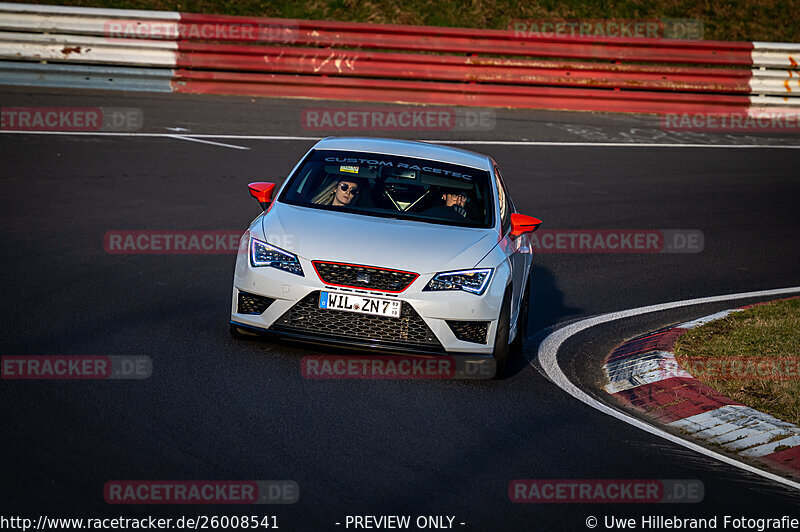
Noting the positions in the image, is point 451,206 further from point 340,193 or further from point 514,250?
point 340,193

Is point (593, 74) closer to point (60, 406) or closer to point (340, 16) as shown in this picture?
point (340, 16)

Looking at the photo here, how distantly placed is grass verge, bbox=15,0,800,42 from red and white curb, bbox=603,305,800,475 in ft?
53.5

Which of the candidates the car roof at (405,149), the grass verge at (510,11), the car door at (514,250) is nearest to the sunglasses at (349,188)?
the car roof at (405,149)

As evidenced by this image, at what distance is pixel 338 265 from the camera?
7500 millimetres

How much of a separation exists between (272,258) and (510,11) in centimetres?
1868

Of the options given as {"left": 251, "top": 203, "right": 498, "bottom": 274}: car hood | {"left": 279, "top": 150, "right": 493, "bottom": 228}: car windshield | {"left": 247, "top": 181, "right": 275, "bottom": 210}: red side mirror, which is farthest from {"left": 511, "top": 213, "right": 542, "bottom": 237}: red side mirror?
{"left": 247, "top": 181, "right": 275, "bottom": 210}: red side mirror

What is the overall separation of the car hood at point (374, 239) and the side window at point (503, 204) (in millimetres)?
458

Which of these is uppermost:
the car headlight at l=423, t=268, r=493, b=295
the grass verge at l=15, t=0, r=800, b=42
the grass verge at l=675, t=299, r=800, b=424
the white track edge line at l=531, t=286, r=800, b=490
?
the grass verge at l=15, t=0, r=800, b=42

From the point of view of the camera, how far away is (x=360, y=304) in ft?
24.4

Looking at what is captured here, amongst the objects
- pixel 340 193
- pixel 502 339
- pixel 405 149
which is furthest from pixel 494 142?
pixel 502 339

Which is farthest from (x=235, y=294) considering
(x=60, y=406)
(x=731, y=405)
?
(x=731, y=405)

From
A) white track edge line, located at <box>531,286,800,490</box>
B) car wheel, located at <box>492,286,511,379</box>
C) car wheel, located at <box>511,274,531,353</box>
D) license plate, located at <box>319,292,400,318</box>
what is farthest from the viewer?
car wheel, located at <box>511,274,531,353</box>

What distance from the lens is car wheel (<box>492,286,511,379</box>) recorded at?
7.77 meters

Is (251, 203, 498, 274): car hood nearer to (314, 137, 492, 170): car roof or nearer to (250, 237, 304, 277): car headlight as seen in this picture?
(250, 237, 304, 277): car headlight
